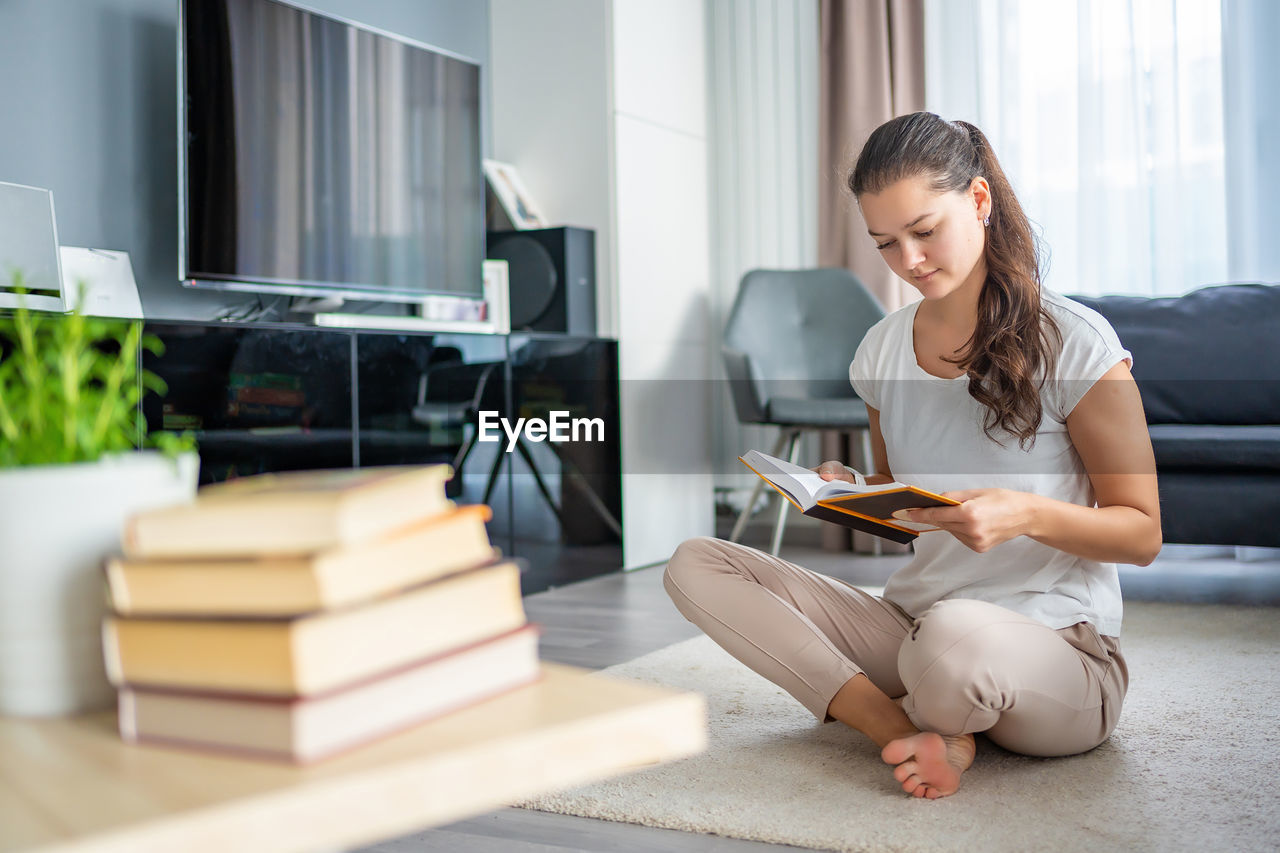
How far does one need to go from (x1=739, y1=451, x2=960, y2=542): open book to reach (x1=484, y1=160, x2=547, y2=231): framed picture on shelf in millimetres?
2164

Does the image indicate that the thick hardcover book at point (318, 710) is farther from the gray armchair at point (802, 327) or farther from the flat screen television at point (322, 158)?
the gray armchair at point (802, 327)

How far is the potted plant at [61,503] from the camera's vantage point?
49 cm

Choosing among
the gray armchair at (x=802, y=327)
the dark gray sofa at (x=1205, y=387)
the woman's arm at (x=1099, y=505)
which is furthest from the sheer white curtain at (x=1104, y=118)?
the woman's arm at (x=1099, y=505)

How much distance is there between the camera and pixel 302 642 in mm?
436

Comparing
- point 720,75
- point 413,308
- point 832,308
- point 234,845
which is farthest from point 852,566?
point 234,845

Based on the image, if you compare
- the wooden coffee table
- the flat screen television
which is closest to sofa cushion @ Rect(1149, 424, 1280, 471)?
the flat screen television

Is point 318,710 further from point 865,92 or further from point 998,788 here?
point 865,92

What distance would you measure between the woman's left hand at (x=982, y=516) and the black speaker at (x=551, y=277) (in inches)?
86.5

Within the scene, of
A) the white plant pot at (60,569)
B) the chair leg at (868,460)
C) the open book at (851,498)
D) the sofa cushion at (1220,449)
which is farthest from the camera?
the chair leg at (868,460)

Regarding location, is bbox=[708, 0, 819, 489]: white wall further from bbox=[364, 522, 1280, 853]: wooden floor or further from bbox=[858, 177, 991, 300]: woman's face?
bbox=[858, 177, 991, 300]: woman's face

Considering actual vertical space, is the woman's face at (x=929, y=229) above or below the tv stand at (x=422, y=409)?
above

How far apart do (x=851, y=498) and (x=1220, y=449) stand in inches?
69.9

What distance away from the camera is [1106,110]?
3557 millimetres

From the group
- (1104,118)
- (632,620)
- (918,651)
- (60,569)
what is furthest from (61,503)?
(1104,118)
